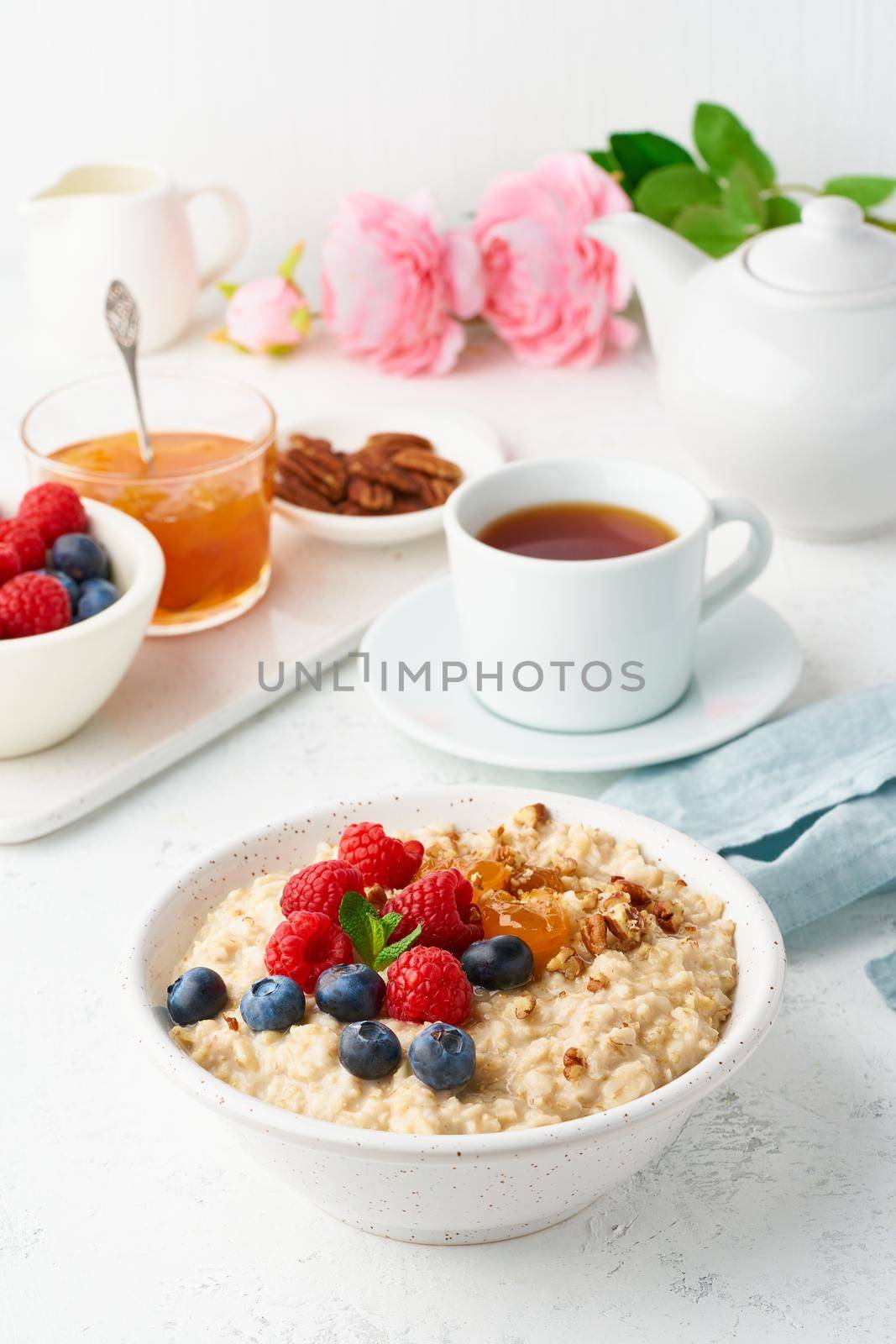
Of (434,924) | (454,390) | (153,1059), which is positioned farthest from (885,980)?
(454,390)

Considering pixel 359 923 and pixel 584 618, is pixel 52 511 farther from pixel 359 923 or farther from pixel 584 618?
pixel 359 923

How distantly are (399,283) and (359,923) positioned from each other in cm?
150

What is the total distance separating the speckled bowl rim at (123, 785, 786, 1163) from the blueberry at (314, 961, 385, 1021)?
0.09 metres

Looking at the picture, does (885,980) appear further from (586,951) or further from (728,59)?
(728,59)

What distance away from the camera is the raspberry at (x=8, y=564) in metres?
1.51

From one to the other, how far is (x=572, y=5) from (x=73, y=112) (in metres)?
0.98

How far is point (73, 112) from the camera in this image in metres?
2.87

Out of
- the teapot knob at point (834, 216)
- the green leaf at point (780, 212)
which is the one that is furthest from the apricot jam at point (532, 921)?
the green leaf at point (780, 212)

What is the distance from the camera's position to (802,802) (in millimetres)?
1360

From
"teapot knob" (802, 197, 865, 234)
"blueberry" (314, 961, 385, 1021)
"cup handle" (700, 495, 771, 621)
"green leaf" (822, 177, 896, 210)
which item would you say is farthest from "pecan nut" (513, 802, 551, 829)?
"green leaf" (822, 177, 896, 210)

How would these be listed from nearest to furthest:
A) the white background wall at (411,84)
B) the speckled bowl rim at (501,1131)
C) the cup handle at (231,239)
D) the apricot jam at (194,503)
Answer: the speckled bowl rim at (501,1131), the apricot jam at (194,503), the cup handle at (231,239), the white background wall at (411,84)

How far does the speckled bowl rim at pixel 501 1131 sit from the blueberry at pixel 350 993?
0.09 meters

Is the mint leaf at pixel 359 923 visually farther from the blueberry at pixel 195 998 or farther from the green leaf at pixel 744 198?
the green leaf at pixel 744 198

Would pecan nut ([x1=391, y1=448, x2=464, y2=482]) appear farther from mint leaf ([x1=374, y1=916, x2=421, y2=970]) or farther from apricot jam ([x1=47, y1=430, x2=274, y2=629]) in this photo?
mint leaf ([x1=374, y1=916, x2=421, y2=970])
